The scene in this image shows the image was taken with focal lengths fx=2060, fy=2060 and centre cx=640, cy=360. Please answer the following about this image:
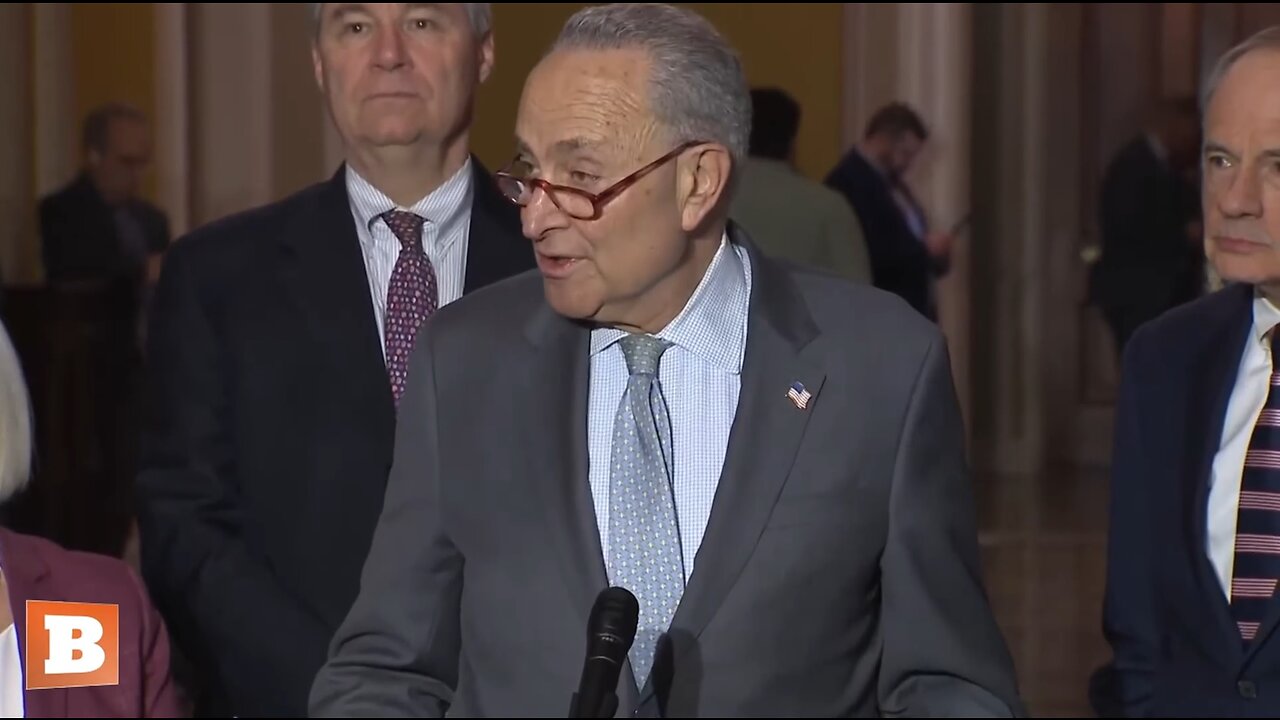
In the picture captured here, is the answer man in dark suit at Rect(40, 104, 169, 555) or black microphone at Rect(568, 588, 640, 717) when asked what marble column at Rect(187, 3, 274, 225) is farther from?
black microphone at Rect(568, 588, 640, 717)

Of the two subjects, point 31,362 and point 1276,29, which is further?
point 31,362

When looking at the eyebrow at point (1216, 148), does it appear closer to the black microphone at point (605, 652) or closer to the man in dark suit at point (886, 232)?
the black microphone at point (605, 652)

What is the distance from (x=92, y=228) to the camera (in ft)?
23.5

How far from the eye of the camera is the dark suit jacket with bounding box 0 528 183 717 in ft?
7.00

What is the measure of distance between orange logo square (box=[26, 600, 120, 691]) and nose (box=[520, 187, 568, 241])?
24.2 inches

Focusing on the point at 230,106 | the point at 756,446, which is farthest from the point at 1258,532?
the point at 230,106

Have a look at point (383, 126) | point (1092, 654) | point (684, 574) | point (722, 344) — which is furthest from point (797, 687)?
point (1092, 654)

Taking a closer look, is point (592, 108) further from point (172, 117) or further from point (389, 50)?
point (172, 117)

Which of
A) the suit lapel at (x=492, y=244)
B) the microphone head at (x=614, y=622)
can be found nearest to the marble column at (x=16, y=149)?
the suit lapel at (x=492, y=244)

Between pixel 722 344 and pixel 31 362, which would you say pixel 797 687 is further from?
pixel 31 362

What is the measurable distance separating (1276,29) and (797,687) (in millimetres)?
1023

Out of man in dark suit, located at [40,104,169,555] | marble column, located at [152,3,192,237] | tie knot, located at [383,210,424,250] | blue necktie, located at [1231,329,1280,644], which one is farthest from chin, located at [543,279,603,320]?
marble column, located at [152,3,192,237]

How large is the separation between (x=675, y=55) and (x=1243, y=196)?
0.72m

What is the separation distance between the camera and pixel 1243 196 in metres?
2.41
